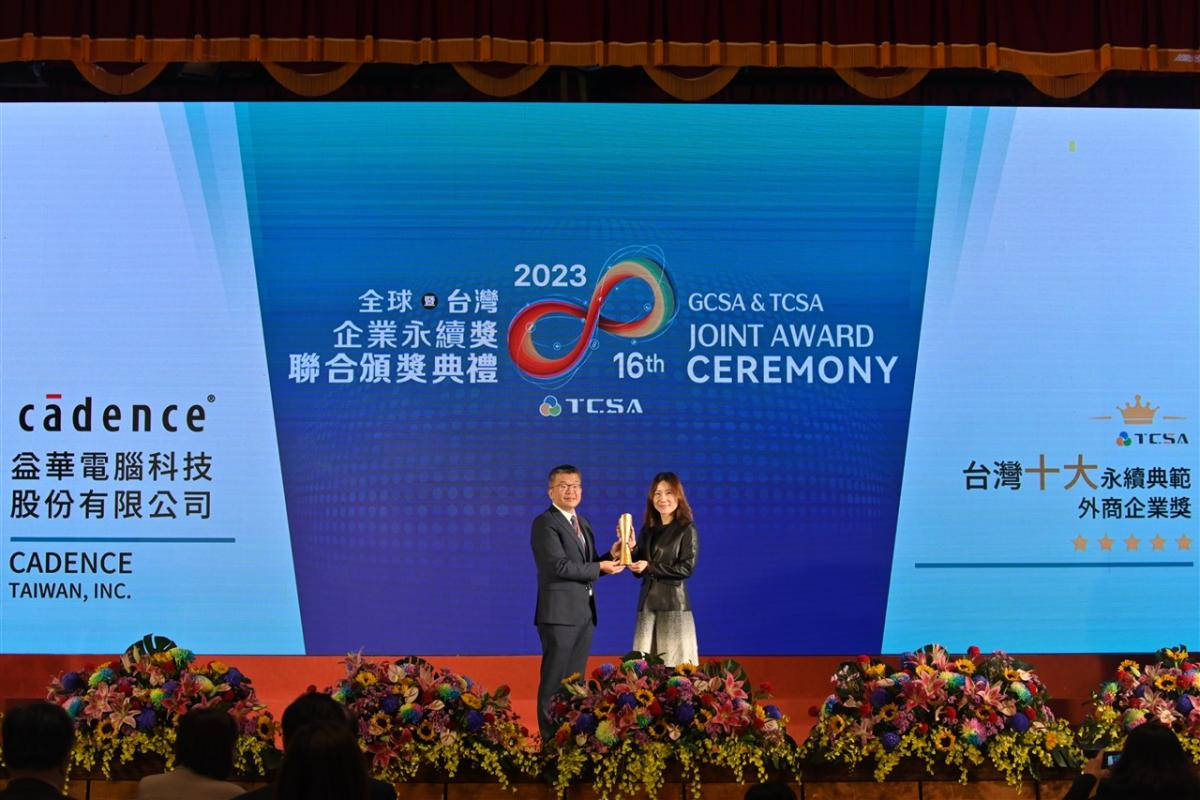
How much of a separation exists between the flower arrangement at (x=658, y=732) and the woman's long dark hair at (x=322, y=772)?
160cm

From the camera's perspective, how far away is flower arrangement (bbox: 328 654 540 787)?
373cm

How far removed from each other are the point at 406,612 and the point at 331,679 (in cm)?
42

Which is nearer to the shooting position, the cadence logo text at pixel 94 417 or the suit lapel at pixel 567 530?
the suit lapel at pixel 567 530

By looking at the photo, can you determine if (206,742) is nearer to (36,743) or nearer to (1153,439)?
(36,743)

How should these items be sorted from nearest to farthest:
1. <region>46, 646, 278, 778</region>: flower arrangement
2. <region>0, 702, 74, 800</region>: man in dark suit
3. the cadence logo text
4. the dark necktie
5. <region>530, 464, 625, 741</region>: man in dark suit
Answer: <region>0, 702, 74, 800</region>: man in dark suit < <region>46, 646, 278, 778</region>: flower arrangement < <region>530, 464, 625, 741</region>: man in dark suit < the dark necktie < the cadence logo text

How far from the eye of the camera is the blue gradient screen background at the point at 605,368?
633cm

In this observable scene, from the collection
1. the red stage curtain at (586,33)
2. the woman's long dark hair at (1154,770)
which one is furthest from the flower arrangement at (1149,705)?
the red stage curtain at (586,33)

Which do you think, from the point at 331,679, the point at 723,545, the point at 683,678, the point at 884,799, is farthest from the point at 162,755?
the point at 723,545

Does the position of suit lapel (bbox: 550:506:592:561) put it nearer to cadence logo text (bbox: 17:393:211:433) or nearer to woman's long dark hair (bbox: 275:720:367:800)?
cadence logo text (bbox: 17:393:211:433)

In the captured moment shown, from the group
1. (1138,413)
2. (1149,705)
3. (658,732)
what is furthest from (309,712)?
(1138,413)

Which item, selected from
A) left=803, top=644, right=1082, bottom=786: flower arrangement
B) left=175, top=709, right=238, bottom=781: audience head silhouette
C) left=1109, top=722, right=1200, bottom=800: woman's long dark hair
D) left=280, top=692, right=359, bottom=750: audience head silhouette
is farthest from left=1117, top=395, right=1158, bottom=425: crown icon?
left=175, top=709, right=238, bottom=781: audience head silhouette

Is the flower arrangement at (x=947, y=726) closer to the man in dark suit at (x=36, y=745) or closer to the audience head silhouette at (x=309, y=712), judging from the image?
the audience head silhouette at (x=309, y=712)

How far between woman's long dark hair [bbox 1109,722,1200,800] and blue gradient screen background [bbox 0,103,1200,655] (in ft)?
12.3

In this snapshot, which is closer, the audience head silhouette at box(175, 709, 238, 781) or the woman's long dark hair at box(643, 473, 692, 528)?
the audience head silhouette at box(175, 709, 238, 781)
